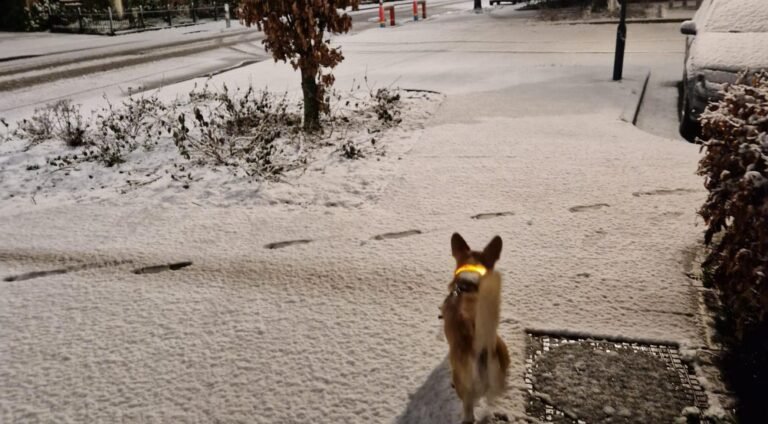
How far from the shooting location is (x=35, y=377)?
2.74 m

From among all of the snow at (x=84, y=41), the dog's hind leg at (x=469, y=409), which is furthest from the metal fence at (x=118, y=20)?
the dog's hind leg at (x=469, y=409)

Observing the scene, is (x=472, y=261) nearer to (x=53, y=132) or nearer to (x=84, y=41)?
(x=53, y=132)

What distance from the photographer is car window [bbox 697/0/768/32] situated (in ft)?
23.3

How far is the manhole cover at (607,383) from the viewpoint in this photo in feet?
7.66

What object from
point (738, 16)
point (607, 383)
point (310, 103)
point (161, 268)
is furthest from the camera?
point (738, 16)

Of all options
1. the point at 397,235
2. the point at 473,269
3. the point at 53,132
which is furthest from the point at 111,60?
the point at 473,269

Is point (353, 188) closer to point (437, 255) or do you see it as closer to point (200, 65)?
point (437, 255)

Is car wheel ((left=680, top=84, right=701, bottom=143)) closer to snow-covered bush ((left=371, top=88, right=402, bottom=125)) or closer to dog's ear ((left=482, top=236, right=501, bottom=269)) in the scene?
snow-covered bush ((left=371, top=88, right=402, bottom=125))

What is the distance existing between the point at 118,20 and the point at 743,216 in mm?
26810

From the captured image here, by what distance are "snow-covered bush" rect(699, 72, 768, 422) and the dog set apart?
1.25 metres

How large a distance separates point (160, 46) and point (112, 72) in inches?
207

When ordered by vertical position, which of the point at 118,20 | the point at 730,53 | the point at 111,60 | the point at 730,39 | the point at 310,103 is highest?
the point at 118,20

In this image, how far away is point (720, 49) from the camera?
21.8 feet

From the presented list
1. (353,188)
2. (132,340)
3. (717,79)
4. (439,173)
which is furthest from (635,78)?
(132,340)
